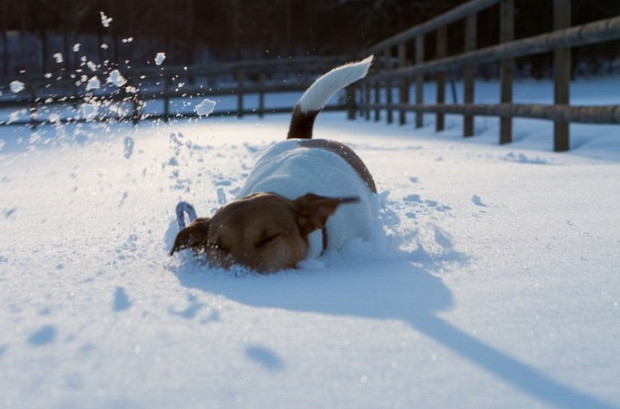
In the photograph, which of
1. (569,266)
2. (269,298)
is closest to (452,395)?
(269,298)

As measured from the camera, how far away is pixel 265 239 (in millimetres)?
2303

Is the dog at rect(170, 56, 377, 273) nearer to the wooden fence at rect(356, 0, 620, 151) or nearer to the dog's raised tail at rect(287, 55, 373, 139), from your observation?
the dog's raised tail at rect(287, 55, 373, 139)

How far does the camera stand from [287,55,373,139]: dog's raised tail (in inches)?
155

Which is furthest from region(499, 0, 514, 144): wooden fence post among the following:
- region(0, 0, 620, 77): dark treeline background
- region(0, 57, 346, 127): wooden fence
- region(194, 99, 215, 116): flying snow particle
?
region(0, 0, 620, 77): dark treeline background

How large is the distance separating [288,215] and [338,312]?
1.88 ft

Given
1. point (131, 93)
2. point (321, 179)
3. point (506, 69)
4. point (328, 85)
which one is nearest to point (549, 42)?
point (506, 69)

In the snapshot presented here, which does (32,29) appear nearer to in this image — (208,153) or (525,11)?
(525,11)

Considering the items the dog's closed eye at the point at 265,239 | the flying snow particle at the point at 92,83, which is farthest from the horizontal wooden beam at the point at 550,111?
the flying snow particle at the point at 92,83

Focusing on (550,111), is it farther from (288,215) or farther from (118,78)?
(118,78)

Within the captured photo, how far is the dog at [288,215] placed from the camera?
7.54 feet

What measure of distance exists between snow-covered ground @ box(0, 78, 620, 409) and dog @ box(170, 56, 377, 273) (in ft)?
0.20

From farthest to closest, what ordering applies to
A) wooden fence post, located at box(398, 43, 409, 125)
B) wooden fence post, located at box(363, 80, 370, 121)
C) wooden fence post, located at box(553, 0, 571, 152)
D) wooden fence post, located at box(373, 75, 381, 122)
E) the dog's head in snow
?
wooden fence post, located at box(363, 80, 370, 121) < wooden fence post, located at box(373, 75, 381, 122) < wooden fence post, located at box(398, 43, 409, 125) < wooden fence post, located at box(553, 0, 571, 152) < the dog's head in snow

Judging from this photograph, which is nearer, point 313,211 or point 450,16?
point 313,211

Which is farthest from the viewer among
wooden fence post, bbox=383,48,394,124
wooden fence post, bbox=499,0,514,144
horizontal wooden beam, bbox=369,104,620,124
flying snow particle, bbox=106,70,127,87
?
flying snow particle, bbox=106,70,127,87
